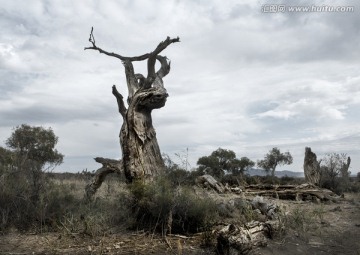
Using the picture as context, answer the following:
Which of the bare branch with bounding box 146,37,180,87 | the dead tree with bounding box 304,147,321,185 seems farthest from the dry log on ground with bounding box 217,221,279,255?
the dead tree with bounding box 304,147,321,185

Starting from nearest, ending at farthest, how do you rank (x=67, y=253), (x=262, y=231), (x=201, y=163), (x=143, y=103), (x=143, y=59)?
(x=67, y=253)
(x=262, y=231)
(x=143, y=103)
(x=143, y=59)
(x=201, y=163)

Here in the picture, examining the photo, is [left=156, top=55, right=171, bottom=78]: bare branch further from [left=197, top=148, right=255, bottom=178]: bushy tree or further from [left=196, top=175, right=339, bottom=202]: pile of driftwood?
[left=197, top=148, right=255, bottom=178]: bushy tree

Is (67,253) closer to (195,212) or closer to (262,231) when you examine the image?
(195,212)

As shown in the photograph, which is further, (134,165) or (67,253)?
(134,165)

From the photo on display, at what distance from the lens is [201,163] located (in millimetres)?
35000

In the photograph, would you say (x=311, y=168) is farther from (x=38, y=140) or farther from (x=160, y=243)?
(x=38, y=140)

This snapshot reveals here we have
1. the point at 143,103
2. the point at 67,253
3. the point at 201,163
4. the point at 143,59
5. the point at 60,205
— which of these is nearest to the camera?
the point at 67,253

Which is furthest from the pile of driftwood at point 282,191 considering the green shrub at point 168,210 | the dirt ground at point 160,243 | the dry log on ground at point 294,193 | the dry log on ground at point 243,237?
the dry log on ground at point 243,237

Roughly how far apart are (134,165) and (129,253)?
142 inches

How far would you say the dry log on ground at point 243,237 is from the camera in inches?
278

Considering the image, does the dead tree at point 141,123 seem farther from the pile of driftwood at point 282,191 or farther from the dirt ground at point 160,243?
the pile of driftwood at point 282,191

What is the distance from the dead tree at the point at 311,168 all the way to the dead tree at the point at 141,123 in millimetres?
10447

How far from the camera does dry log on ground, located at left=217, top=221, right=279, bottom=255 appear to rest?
7059 millimetres

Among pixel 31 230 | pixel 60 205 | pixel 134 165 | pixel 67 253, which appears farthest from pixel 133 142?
pixel 67 253
